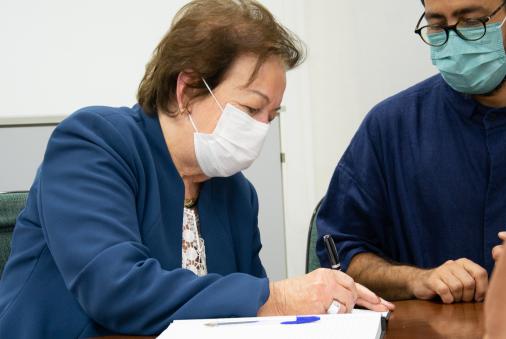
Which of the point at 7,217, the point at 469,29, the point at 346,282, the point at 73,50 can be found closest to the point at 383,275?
the point at 346,282

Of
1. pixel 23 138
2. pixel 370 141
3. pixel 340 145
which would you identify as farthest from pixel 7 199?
pixel 340 145

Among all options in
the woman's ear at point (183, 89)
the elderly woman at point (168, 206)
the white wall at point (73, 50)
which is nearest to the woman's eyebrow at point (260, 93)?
the elderly woman at point (168, 206)

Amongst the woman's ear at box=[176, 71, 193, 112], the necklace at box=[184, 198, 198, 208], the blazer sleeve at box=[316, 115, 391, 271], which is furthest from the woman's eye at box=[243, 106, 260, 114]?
the blazer sleeve at box=[316, 115, 391, 271]

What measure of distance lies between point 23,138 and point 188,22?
171cm

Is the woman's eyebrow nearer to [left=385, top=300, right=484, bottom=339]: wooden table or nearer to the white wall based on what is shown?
[left=385, top=300, right=484, bottom=339]: wooden table

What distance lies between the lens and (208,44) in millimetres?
1671

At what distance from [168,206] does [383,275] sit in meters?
0.55

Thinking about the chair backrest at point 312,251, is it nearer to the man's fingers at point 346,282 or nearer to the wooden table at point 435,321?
the wooden table at point 435,321

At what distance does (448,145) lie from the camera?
1.91 meters

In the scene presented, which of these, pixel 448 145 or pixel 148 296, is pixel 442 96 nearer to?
pixel 448 145

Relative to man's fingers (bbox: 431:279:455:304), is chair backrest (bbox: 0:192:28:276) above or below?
above

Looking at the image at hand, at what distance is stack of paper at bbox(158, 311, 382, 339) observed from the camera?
1042 mm

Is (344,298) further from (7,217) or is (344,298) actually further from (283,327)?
(7,217)

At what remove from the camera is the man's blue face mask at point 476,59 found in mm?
1801
